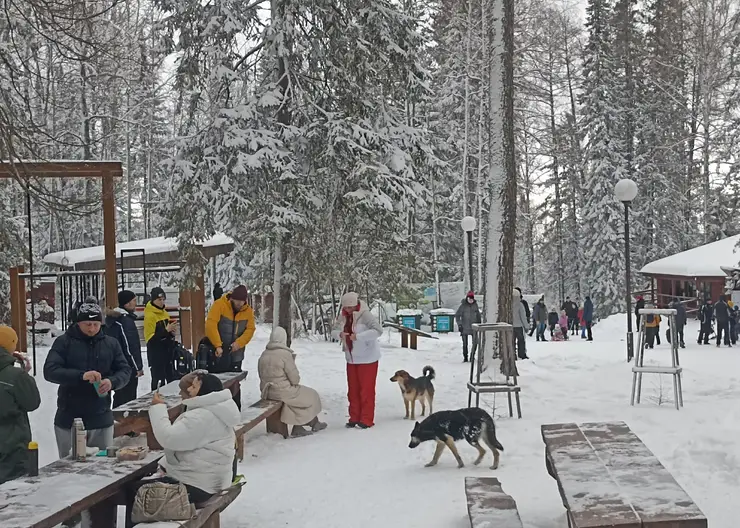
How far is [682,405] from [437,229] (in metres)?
28.2

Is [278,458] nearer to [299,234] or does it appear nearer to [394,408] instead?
[394,408]

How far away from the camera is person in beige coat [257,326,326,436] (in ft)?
30.1

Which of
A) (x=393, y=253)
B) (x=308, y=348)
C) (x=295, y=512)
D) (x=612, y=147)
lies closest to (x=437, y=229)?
(x=612, y=147)

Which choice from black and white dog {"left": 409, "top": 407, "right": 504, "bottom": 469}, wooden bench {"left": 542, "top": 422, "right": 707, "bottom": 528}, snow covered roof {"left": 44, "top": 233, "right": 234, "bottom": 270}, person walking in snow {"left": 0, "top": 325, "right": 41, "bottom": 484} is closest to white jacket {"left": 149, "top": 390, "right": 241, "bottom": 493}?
person walking in snow {"left": 0, "top": 325, "right": 41, "bottom": 484}

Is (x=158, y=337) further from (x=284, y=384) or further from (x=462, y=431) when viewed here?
(x=462, y=431)

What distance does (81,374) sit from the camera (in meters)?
6.05

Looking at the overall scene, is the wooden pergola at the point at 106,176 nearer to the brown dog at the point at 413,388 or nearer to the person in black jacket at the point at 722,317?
the brown dog at the point at 413,388

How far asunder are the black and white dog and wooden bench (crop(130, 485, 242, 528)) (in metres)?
2.36

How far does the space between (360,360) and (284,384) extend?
40.8 inches

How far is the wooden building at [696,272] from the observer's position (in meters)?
28.5

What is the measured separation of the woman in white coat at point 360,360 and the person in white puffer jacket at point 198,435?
452cm

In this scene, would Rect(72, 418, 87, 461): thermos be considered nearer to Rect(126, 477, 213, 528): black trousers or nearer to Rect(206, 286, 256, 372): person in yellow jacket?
Rect(126, 477, 213, 528): black trousers

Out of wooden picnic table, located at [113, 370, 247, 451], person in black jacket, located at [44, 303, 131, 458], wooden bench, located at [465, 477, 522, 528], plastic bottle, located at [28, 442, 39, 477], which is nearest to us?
plastic bottle, located at [28, 442, 39, 477]

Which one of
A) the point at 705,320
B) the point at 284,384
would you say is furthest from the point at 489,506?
the point at 705,320
